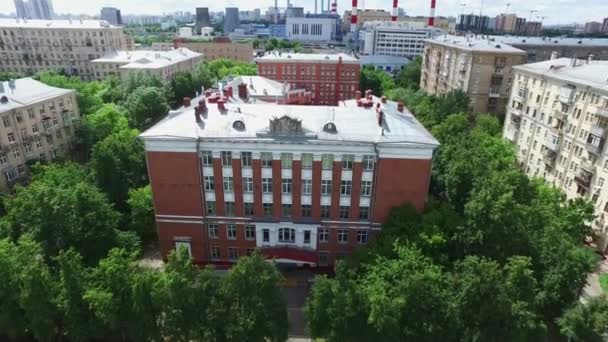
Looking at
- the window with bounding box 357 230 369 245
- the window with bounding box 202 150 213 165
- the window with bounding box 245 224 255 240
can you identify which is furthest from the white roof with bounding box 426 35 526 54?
the window with bounding box 202 150 213 165

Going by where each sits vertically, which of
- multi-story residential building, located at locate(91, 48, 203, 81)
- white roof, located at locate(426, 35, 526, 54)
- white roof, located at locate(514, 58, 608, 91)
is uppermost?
white roof, located at locate(426, 35, 526, 54)

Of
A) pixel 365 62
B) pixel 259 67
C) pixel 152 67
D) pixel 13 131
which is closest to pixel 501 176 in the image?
pixel 13 131

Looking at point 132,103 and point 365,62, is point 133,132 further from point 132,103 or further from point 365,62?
point 365,62

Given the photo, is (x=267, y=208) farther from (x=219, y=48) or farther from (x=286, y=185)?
(x=219, y=48)

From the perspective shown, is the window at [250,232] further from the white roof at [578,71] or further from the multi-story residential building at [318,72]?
the multi-story residential building at [318,72]

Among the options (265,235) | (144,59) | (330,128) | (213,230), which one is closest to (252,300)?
(265,235)

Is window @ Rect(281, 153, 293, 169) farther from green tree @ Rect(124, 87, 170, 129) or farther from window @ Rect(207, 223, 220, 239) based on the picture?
green tree @ Rect(124, 87, 170, 129)
